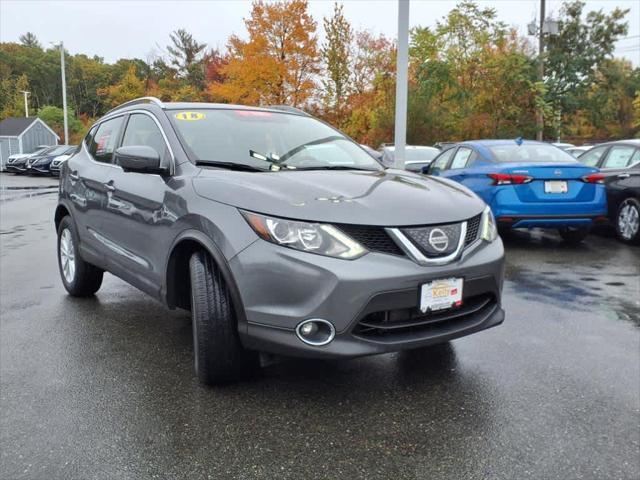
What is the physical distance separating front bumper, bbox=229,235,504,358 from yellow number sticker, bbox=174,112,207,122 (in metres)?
1.48

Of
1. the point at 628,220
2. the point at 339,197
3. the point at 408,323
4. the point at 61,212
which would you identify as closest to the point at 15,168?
the point at 61,212

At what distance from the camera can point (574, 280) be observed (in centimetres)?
611

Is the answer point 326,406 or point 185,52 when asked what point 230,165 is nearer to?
point 326,406

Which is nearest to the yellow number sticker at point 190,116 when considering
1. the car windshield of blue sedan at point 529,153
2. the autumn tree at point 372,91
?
the car windshield of blue sedan at point 529,153

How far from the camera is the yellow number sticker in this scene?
4.02m

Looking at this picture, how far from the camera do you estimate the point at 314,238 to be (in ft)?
9.27

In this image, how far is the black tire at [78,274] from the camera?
5.21 metres

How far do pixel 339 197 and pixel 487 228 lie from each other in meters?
0.97

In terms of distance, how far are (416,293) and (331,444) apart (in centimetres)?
83

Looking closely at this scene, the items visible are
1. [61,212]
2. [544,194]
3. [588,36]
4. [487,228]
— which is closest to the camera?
[487,228]

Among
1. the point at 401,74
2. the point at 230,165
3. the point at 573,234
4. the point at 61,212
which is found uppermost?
the point at 401,74

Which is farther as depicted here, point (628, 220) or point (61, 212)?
point (628, 220)

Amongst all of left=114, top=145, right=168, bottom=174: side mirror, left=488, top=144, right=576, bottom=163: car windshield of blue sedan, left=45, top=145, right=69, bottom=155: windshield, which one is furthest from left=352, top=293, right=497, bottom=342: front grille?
left=45, top=145, right=69, bottom=155: windshield

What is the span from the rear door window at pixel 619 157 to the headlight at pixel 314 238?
699 cm
